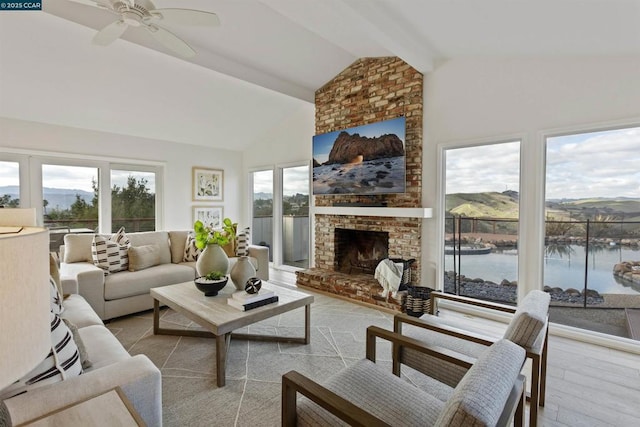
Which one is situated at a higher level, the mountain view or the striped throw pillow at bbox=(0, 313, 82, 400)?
the mountain view

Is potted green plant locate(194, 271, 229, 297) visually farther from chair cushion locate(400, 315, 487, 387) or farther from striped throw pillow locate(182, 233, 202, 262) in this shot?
striped throw pillow locate(182, 233, 202, 262)

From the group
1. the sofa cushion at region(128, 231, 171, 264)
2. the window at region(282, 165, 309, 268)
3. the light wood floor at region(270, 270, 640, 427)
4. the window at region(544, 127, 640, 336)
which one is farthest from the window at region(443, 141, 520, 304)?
the sofa cushion at region(128, 231, 171, 264)

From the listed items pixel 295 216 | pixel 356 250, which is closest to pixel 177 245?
pixel 295 216

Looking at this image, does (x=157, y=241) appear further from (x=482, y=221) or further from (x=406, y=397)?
(x=482, y=221)

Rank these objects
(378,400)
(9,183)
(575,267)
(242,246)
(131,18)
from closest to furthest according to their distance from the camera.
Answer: (378,400) < (131,18) < (575,267) < (9,183) < (242,246)

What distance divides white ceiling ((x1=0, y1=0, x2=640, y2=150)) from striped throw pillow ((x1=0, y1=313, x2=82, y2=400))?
107 inches

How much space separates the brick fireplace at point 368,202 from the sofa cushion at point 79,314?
2789mm

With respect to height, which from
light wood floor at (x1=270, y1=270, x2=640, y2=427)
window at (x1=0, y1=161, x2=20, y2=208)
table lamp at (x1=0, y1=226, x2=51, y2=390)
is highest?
window at (x1=0, y1=161, x2=20, y2=208)

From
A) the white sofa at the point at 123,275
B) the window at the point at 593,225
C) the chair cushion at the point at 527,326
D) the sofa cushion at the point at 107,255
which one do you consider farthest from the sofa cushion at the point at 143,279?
the window at the point at 593,225

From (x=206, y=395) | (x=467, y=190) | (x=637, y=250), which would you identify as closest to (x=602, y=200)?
(x=637, y=250)

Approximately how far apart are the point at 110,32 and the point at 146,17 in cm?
39

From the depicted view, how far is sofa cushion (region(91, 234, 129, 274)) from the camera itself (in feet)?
11.6

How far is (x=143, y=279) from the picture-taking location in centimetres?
362

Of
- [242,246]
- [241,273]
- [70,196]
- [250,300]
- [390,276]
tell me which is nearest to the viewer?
[250,300]
